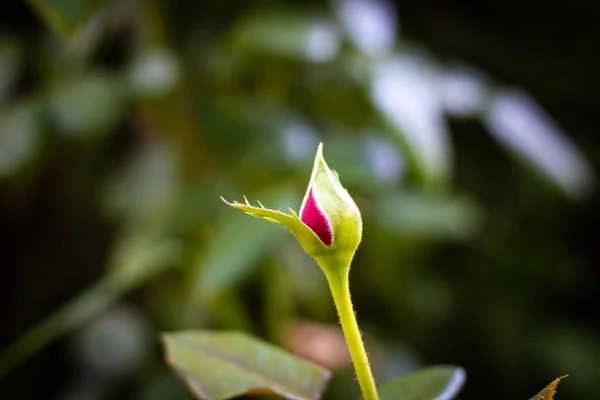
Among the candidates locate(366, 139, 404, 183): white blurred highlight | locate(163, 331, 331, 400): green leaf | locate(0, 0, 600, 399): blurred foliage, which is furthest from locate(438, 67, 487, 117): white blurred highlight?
locate(163, 331, 331, 400): green leaf

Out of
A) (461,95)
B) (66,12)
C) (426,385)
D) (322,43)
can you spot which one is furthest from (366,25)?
(426,385)

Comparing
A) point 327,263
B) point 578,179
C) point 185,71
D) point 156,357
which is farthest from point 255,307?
point 327,263

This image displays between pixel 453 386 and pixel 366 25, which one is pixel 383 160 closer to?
pixel 366 25

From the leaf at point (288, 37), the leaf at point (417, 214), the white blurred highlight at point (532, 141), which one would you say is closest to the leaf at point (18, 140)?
the leaf at point (288, 37)

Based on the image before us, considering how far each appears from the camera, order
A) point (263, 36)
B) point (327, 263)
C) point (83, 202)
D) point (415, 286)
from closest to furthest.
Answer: point (327, 263) → point (263, 36) → point (415, 286) → point (83, 202)

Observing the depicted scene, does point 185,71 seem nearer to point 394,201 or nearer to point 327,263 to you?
point 394,201

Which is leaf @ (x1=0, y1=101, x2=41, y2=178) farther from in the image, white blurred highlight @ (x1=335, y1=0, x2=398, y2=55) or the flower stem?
the flower stem
